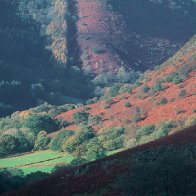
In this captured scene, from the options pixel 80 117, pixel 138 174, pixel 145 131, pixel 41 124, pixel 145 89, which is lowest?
pixel 138 174

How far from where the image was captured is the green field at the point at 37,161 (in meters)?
72.8

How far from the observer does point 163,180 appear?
1031 inches

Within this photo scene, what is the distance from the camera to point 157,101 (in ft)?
301

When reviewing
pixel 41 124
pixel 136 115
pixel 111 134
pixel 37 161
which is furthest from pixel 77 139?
pixel 41 124

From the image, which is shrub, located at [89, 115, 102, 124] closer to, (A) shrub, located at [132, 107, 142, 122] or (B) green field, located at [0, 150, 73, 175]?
(A) shrub, located at [132, 107, 142, 122]

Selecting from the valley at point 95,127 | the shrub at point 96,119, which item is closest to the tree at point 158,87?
the valley at point 95,127

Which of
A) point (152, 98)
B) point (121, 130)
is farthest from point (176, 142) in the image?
point (152, 98)

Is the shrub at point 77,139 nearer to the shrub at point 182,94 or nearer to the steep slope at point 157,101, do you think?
the steep slope at point 157,101

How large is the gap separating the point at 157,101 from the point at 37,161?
22649 mm

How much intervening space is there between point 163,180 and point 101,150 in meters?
46.5

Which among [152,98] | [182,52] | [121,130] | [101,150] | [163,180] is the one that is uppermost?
[182,52]

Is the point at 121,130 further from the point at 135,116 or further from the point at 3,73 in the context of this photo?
the point at 3,73

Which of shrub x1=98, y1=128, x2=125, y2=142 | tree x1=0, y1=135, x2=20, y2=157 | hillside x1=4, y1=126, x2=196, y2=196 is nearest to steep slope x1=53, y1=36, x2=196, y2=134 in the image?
shrub x1=98, y1=128, x2=125, y2=142

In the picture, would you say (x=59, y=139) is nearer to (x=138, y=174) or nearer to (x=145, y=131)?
(x=145, y=131)
